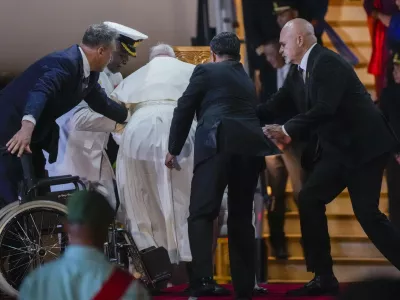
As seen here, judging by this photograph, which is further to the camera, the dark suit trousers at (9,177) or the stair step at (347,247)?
the stair step at (347,247)

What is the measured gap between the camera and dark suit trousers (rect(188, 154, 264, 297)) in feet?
14.8

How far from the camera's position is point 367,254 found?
20.0 feet

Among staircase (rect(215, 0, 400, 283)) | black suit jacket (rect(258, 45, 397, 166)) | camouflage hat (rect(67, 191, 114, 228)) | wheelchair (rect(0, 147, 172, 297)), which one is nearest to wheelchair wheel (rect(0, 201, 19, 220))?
wheelchair (rect(0, 147, 172, 297))

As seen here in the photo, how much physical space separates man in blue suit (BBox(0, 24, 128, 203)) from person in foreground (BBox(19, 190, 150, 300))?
2.18 meters

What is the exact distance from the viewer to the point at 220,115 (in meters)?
4.60

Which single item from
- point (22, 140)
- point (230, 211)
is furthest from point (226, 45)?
point (22, 140)

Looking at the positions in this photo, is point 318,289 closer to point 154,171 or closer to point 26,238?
point 154,171

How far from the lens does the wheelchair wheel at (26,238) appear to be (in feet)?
14.7

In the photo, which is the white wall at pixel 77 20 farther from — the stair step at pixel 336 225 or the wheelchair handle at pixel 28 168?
the wheelchair handle at pixel 28 168

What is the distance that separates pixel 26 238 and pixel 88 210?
7.23 ft

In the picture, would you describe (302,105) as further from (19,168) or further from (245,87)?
(19,168)

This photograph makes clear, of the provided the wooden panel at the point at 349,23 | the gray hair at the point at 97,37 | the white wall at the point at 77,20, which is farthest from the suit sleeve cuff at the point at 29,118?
the white wall at the point at 77,20

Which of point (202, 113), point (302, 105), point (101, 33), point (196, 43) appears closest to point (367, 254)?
point (302, 105)

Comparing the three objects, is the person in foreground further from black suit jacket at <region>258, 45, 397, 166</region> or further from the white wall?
the white wall
